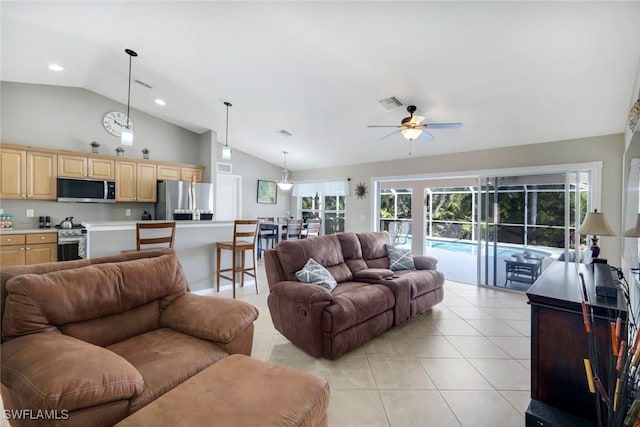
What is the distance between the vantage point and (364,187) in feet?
21.1

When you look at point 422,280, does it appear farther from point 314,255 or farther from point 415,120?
point 415,120

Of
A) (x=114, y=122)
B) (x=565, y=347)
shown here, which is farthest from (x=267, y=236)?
(x=565, y=347)

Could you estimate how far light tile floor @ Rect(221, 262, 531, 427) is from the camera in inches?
71.4

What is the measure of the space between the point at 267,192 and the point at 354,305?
5714 mm

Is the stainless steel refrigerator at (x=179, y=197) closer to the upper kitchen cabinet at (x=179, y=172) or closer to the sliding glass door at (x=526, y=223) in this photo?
the upper kitchen cabinet at (x=179, y=172)

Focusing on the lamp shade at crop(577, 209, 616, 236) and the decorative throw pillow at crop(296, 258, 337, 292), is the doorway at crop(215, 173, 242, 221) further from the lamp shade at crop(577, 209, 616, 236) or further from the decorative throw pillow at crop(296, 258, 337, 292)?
the lamp shade at crop(577, 209, 616, 236)

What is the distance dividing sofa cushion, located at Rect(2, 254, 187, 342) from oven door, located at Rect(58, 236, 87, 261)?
325cm

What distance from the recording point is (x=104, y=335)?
1694 millimetres

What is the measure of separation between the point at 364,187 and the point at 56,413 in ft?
19.4

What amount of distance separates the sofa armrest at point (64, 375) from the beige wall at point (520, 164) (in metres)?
5.18

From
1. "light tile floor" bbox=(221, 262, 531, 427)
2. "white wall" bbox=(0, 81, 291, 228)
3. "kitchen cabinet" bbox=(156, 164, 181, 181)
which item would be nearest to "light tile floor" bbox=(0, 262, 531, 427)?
"light tile floor" bbox=(221, 262, 531, 427)

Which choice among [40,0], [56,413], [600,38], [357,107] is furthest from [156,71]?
[600,38]

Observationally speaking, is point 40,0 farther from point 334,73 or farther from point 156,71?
point 334,73

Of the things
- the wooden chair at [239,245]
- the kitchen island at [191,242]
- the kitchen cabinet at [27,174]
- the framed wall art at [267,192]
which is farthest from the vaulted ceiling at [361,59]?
the framed wall art at [267,192]
